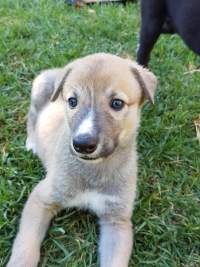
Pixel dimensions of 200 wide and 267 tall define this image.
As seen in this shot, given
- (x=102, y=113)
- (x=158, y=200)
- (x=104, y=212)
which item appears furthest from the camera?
(x=158, y=200)

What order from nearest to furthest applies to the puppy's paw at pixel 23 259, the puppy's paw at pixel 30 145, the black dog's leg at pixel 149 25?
the puppy's paw at pixel 23 259, the puppy's paw at pixel 30 145, the black dog's leg at pixel 149 25

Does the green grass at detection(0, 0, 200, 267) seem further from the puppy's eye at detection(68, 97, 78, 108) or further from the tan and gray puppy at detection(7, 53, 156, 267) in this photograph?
the puppy's eye at detection(68, 97, 78, 108)

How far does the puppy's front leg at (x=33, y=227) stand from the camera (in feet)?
10.1

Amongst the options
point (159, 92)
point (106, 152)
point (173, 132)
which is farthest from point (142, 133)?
point (106, 152)

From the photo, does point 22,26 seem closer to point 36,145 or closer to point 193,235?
point 36,145

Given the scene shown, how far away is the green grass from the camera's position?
3.37m

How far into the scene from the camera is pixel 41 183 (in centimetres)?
344

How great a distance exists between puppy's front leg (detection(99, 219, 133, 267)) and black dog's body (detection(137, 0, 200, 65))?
5.62 ft

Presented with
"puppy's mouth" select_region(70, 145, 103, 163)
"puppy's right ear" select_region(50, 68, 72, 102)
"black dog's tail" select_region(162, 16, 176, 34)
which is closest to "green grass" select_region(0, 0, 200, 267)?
"black dog's tail" select_region(162, 16, 176, 34)

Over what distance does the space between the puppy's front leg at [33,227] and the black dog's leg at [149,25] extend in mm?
1902

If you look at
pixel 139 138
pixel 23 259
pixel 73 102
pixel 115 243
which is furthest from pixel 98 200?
pixel 139 138

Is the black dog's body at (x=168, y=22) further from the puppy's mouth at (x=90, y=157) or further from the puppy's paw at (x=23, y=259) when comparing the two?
the puppy's paw at (x=23, y=259)

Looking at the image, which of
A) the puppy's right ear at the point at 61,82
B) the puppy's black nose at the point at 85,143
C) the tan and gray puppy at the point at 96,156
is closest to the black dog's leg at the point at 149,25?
the tan and gray puppy at the point at 96,156

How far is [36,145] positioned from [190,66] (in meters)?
2.01
